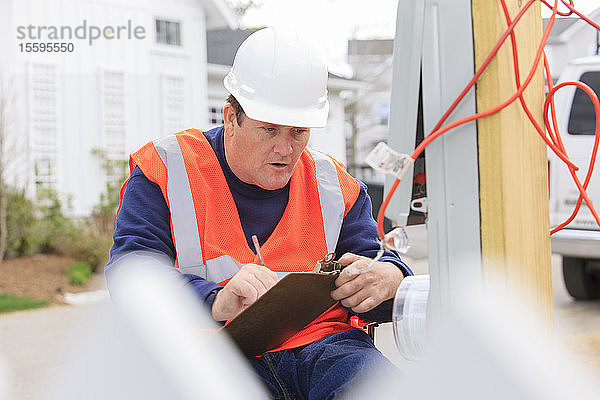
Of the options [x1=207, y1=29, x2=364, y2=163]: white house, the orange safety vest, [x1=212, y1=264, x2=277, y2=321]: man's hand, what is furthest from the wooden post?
[x1=207, y1=29, x2=364, y2=163]: white house

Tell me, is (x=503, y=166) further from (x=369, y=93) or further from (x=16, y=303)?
(x=369, y=93)

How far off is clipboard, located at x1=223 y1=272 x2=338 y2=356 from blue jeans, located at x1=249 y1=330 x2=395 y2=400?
2.1 inches

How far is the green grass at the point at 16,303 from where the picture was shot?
24.3ft

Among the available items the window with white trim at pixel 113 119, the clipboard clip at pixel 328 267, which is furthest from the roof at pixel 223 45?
the clipboard clip at pixel 328 267

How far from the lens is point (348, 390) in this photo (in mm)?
1585

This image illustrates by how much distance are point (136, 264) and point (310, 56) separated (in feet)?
2.46

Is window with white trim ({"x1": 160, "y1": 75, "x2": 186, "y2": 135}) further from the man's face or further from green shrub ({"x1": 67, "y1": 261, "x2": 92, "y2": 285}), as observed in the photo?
the man's face

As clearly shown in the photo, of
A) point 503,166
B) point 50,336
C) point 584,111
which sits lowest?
point 50,336

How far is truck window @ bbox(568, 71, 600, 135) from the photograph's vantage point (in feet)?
20.7

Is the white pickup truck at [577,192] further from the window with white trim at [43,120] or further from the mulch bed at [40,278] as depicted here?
the window with white trim at [43,120]

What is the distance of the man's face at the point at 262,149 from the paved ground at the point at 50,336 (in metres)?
2.13

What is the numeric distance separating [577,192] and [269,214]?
4948 millimetres

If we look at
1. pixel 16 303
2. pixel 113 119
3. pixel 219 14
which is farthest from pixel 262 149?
pixel 219 14

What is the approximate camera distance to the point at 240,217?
2.08 m
